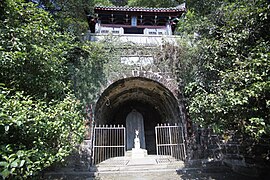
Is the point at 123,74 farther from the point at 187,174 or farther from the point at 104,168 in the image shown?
the point at 187,174

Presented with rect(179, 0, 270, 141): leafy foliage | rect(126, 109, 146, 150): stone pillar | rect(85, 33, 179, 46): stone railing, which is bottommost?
rect(126, 109, 146, 150): stone pillar

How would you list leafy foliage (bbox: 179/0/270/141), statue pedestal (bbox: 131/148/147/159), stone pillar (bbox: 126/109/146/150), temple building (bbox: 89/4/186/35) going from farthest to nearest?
temple building (bbox: 89/4/186/35) < stone pillar (bbox: 126/109/146/150) < statue pedestal (bbox: 131/148/147/159) < leafy foliage (bbox: 179/0/270/141)

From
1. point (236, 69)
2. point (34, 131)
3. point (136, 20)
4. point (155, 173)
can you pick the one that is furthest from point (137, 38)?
point (34, 131)

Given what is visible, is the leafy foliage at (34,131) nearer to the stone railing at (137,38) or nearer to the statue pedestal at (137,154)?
the stone railing at (137,38)

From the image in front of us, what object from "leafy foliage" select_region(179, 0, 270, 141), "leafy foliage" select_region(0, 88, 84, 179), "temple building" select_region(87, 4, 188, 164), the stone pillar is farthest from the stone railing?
the stone pillar

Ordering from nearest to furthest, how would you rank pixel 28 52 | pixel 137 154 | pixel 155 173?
pixel 28 52 → pixel 155 173 → pixel 137 154

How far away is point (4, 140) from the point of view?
2.52m

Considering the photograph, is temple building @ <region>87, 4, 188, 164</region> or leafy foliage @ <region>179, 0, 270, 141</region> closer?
leafy foliage @ <region>179, 0, 270, 141</region>

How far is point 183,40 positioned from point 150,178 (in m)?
5.07

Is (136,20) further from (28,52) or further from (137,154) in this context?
(28,52)

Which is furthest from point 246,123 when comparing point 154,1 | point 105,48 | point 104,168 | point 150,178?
point 154,1

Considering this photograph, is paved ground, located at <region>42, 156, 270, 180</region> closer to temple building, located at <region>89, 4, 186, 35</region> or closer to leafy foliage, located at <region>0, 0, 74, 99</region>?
leafy foliage, located at <region>0, 0, 74, 99</region>

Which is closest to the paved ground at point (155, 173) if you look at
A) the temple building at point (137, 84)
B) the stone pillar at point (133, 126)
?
the temple building at point (137, 84)

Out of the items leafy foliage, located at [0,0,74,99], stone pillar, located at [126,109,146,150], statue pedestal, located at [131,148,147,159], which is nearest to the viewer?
leafy foliage, located at [0,0,74,99]
